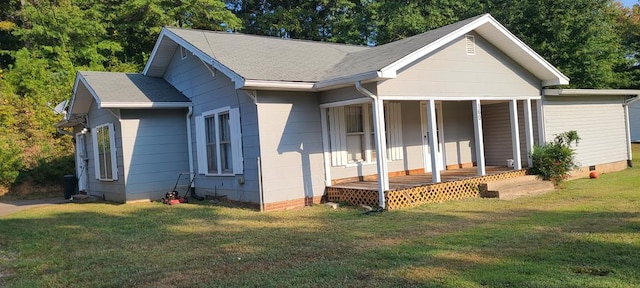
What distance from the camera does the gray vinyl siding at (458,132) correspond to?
46.4 ft

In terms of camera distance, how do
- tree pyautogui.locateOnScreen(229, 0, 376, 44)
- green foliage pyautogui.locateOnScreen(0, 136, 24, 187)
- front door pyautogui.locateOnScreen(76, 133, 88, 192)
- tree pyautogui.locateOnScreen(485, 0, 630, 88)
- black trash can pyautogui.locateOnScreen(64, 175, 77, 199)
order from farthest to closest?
Result: 1. tree pyautogui.locateOnScreen(229, 0, 376, 44)
2. tree pyautogui.locateOnScreen(485, 0, 630, 88)
3. green foliage pyautogui.locateOnScreen(0, 136, 24, 187)
4. front door pyautogui.locateOnScreen(76, 133, 88, 192)
5. black trash can pyautogui.locateOnScreen(64, 175, 77, 199)

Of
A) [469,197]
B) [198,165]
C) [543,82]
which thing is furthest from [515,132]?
[198,165]

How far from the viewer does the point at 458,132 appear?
567 inches

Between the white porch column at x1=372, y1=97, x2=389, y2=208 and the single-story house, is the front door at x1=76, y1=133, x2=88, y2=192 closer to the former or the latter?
the single-story house

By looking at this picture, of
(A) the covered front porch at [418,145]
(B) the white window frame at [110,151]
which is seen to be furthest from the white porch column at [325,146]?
(B) the white window frame at [110,151]

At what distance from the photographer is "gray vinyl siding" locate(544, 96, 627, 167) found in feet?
46.0

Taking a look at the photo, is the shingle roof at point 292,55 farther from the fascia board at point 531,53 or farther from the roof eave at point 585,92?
the roof eave at point 585,92

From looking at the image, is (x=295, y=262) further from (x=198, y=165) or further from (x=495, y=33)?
(x=495, y=33)

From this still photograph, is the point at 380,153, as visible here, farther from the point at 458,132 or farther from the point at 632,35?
the point at 632,35

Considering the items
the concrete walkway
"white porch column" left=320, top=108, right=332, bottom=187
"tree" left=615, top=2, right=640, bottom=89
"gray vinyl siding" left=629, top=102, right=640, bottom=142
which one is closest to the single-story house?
"white porch column" left=320, top=108, right=332, bottom=187

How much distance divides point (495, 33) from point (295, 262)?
8391mm

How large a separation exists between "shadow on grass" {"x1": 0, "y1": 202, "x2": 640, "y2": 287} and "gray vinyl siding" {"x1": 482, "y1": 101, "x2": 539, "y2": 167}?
6.17 metres

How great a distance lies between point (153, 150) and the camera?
12.8m

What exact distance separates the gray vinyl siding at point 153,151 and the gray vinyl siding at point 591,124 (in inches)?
399
